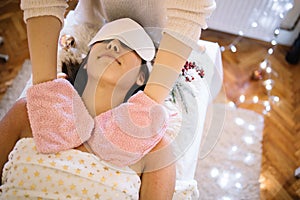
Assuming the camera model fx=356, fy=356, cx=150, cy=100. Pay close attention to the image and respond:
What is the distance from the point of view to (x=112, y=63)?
3.05 feet

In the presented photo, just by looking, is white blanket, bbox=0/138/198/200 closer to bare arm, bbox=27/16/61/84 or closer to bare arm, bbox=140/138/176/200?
bare arm, bbox=140/138/176/200

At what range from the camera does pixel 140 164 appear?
0.92 metres

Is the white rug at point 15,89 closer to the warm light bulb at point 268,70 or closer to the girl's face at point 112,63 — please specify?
the girl's face at point 112,63

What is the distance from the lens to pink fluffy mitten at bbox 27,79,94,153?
2.91ft

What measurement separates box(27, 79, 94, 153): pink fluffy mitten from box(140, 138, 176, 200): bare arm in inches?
7.0

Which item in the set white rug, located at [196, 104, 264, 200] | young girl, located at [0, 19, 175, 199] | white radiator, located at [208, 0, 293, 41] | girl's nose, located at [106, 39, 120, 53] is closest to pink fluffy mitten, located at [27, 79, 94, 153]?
young girl, located at [0, 19, 175, 199]

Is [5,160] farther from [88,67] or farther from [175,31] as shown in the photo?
[175,31]

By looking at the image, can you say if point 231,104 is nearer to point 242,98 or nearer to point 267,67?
point 242,98

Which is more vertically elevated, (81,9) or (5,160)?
(81,9)

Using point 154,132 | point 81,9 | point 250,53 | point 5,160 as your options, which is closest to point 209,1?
point 154,132

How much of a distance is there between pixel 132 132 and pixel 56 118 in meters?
0.20

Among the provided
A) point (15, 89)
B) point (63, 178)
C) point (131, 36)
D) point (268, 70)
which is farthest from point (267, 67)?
point (63, 178)

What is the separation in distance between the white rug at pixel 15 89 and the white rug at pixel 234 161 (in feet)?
2.85

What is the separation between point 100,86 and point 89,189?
268mm
